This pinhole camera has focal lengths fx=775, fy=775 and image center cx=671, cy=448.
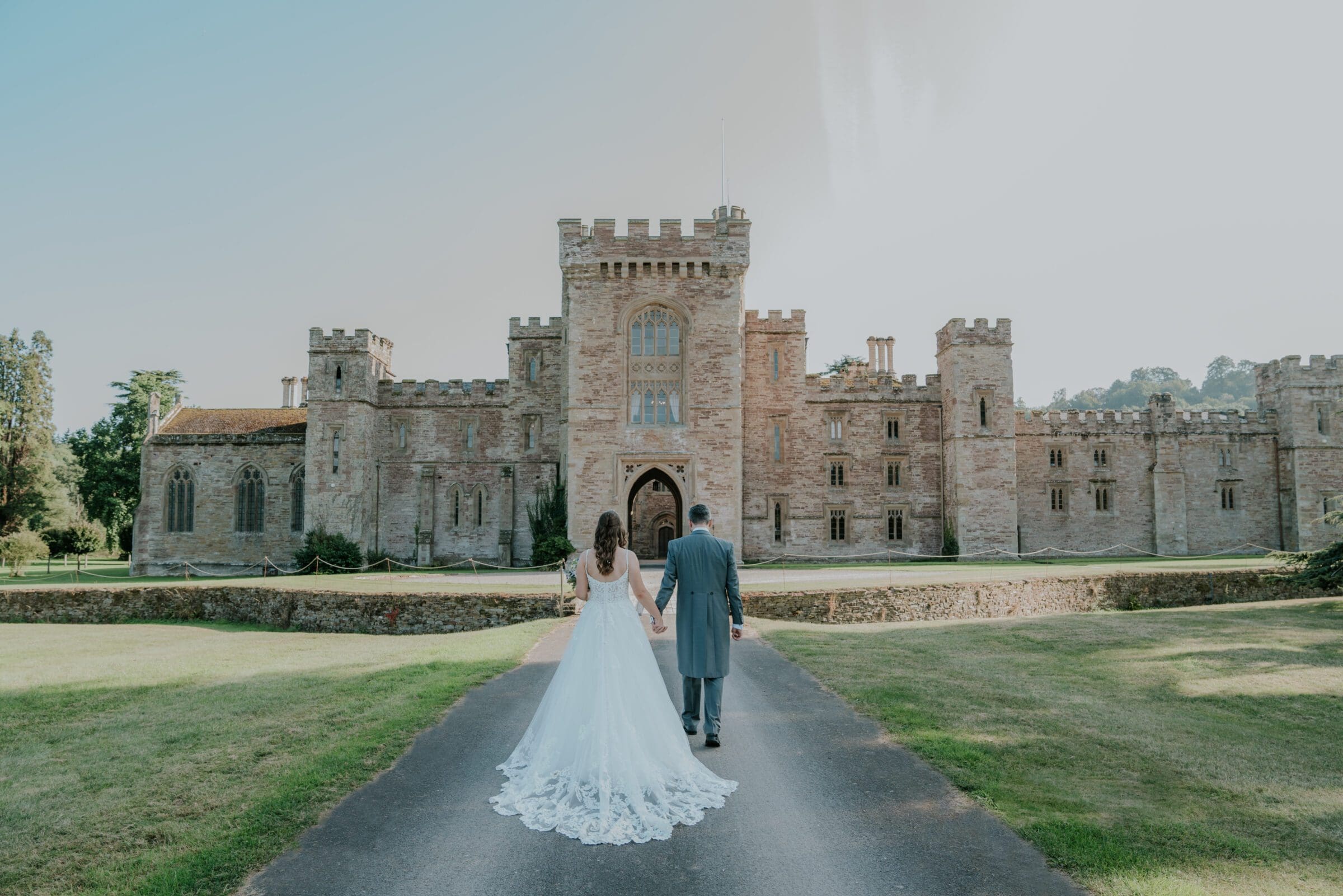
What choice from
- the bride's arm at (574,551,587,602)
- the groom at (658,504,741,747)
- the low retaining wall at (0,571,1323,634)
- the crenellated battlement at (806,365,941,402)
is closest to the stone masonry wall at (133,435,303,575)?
the low retaining wall at (0,571,1323,634)

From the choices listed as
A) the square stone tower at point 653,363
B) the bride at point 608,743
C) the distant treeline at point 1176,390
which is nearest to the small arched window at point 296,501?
the square stone tower at point 653,363

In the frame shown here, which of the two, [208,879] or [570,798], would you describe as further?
[570,798]

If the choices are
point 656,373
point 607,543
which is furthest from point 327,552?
point 607,543

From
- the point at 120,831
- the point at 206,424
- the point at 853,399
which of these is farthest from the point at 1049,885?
the point at 206,424

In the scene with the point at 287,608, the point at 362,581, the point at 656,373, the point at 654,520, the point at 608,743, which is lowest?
the point at 287,608

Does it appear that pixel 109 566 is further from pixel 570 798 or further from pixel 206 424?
pixel 570 798

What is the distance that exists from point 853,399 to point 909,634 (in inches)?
840

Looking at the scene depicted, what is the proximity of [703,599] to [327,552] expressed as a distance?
29.0m

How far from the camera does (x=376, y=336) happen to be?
36.2 m

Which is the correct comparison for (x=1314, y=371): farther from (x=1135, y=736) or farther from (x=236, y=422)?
(x=236, y=422)

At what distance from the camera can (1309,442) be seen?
124 ft

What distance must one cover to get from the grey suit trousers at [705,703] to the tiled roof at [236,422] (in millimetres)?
34439

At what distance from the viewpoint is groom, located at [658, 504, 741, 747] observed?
24.0 feet

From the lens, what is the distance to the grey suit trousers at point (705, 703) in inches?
288
